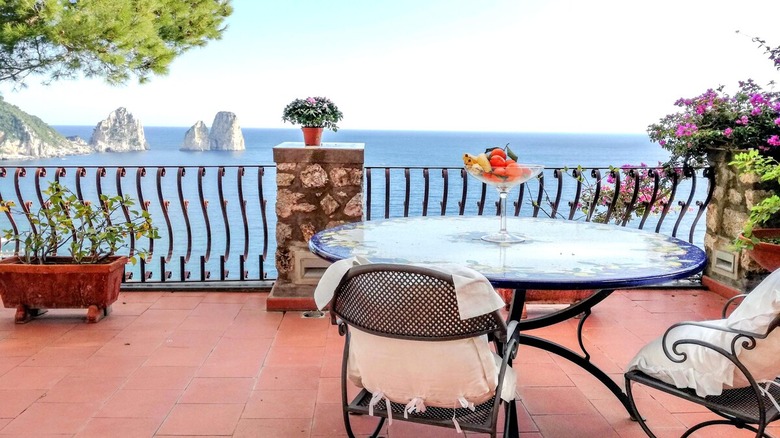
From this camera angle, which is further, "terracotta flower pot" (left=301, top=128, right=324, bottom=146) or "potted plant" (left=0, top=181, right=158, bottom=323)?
"terracotta flower pot" (left=301, top=128, right=324, bottom=146)

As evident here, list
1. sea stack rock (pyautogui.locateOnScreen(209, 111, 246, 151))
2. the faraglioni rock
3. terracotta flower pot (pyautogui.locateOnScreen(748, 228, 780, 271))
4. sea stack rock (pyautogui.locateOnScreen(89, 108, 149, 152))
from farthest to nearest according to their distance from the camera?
1. sea stack rock (pyautogui.locateOnScreen(209, 111, 246, 151))
2. sea stack rock (pyautogui.locateOnScreen(89, 108, 149, 152))
3. the faraglioni rock
4. terracotta flower pot (pyautogui.locateOnScreen(748, 228, 780, 271))

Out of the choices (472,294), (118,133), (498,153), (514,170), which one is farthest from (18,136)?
(118,133)

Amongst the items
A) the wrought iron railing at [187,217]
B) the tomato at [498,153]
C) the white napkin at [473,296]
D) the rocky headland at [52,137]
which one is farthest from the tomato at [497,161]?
the rocky headland at [52,137]

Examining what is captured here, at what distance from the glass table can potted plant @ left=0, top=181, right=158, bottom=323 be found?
5.63 feet

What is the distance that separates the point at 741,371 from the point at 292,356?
1991mm

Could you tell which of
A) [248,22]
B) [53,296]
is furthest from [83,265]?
[248,22]

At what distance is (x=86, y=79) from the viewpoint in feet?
22.5

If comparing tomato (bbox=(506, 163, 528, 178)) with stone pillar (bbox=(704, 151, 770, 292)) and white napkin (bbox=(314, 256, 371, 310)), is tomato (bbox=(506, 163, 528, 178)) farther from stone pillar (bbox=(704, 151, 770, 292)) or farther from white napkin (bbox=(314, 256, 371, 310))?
stone pillar (bbox=(704, 151, 770, 292))

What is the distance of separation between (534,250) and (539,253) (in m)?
0.05

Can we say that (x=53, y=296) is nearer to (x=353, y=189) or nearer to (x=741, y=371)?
(x=353, y=189)

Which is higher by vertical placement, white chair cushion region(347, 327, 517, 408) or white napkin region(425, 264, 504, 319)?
white napkin region(425, 264, 504, 319)

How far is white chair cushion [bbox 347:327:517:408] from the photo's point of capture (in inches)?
63.6

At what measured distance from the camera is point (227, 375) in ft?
9.46

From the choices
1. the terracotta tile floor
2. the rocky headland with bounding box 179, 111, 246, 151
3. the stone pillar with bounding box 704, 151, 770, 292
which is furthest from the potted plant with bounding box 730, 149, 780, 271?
the rocky headland with bounding box 179, 111, 246, 151
